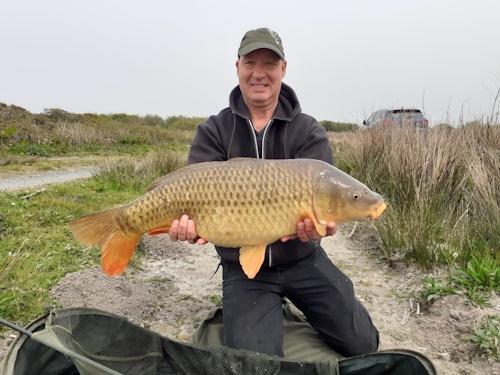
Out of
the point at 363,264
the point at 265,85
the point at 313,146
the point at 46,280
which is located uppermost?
the point at 265,85

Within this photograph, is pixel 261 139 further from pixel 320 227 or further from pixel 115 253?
pixel 115 253

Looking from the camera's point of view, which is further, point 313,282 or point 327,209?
point 313,282

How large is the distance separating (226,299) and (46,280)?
2.96 feet

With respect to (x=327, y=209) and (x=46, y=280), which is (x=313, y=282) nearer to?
(x=327, y=209)

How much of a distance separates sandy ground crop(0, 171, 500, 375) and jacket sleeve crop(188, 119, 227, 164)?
751 mm

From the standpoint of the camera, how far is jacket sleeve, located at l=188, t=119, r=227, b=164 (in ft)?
6.39

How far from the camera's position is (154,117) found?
25.7 meters

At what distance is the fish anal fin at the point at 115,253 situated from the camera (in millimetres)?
1599

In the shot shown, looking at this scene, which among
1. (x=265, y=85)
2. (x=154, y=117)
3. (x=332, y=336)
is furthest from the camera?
(x=154, y=117)

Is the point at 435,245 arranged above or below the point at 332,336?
above

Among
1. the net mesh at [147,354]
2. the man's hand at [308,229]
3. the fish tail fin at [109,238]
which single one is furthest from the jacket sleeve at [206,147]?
the net mesh at [147,354]

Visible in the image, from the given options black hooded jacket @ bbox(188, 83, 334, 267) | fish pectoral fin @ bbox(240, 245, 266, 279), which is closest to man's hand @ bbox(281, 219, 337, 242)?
fish pectoral fin @ bbox(240, 245, 266, 279)

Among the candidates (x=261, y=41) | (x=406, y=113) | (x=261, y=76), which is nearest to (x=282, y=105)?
(x=261, y=76)

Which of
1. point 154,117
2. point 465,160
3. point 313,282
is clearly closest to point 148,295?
point 313,282
